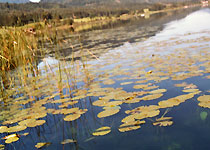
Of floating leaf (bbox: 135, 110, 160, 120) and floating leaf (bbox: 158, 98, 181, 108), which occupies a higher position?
floating leaf (bbox: 158, 98, 181, 108)

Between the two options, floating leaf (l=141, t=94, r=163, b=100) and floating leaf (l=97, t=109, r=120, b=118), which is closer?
floating leaf (l=97, t=109, r=120, b=118)

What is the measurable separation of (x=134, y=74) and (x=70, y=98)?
1.95 m

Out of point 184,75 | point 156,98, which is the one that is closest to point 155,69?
point 184,75

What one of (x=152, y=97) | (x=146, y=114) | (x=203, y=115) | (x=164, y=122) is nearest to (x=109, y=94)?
(x=152, y=97)

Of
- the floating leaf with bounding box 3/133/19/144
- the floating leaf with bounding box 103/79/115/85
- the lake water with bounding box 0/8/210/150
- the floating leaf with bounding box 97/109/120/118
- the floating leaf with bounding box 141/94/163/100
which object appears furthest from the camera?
the floating leaf with bounding box 103/79/115/85

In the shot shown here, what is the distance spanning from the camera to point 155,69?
5824 mm

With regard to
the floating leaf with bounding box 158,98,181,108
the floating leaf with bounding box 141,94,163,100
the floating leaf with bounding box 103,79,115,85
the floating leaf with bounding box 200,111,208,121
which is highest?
the floating leaf with bounding box 103,79,115,85

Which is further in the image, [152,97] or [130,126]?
[152,97]

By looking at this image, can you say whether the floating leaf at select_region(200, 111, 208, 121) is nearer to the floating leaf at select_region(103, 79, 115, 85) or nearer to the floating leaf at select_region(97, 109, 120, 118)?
the floating leaf at select_region(97, 109, 120, 118)

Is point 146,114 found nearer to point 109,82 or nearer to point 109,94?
point 109,94

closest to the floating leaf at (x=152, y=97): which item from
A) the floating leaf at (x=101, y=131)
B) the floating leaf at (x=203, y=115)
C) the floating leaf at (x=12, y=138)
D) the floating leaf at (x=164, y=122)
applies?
the floating leaf at (x=164, y=122)

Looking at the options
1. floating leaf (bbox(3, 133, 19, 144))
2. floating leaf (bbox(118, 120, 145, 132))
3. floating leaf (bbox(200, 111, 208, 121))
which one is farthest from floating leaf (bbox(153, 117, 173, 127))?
floating leaf (bbox(3, 133, 19, 144))

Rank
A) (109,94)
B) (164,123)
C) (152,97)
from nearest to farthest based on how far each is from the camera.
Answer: (164,123) → (152,97) → (109,94)

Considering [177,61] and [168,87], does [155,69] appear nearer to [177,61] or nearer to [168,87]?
[177,61]
